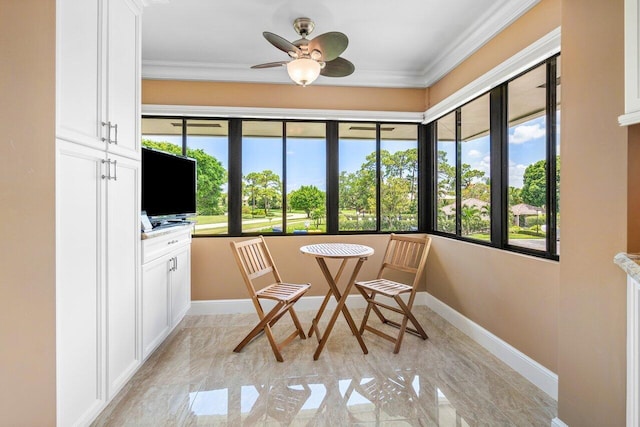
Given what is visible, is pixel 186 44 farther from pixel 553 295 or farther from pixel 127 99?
pixel 553 295

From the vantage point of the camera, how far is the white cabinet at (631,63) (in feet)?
3.71

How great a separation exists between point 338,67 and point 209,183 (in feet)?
6.39

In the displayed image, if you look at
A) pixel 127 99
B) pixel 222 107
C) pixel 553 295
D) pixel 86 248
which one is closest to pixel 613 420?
pixel 553 295

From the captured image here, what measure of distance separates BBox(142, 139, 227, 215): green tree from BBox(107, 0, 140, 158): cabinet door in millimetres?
1336

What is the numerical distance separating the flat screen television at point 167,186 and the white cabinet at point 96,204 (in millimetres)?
381

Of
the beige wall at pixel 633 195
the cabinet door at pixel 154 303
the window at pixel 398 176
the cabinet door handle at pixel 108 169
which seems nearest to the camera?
the beige wall at pixel 633 195

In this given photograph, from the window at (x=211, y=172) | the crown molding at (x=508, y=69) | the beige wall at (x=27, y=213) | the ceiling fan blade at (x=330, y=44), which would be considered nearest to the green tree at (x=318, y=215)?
the window at (x=211, y=172)

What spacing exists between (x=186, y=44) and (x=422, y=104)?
8.77 feet

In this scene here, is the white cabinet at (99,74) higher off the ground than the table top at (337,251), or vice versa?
the white cabinet at (99,74)

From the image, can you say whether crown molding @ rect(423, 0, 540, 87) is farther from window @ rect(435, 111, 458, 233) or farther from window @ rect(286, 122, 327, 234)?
window @ rect(286, 122, 327, 234)

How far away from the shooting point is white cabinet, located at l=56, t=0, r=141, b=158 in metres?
1.35

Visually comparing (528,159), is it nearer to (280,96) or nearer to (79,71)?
(280,96)

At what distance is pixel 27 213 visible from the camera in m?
1.21

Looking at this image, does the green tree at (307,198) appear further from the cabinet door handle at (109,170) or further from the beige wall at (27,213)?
the beige wall at (27,213)
